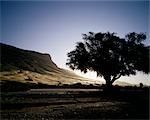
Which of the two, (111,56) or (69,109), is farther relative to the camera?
(111,56)

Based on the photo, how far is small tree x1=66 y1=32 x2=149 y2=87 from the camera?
49.8 m

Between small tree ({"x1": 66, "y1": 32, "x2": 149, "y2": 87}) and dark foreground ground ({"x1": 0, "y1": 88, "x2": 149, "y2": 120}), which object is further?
small tree ({"x1": 66, "y1": 32, "x2": 149, "y2": 87})

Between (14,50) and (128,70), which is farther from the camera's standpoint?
(14,50)

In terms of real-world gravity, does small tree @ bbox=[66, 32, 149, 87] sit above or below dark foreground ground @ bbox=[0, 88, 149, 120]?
above

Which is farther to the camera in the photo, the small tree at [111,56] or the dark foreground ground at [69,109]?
the small tree at [111,56]

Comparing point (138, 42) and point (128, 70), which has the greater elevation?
point (138, 42)

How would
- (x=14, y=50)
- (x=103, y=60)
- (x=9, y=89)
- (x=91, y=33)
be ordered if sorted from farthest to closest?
(x=14, y=50)
(x=91, y=33)
(x=103, y=60)
(x=9, y=89)

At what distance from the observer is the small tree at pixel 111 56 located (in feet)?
163

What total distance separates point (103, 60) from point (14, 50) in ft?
452

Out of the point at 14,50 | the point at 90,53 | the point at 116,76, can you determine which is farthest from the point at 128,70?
the point at 14,50

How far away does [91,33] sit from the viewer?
173 ft

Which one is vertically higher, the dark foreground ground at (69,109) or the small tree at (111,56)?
the small tree at (111,56)

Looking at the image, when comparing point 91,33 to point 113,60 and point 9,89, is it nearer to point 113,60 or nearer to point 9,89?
point 113,60

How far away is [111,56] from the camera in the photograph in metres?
50.4
